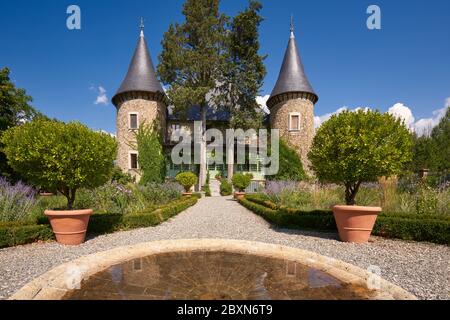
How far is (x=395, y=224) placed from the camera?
4.96 meters

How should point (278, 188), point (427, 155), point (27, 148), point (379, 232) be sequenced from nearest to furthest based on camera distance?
point (27, 148)
point (379, 232)
point (278, 188)
point (427, 155)

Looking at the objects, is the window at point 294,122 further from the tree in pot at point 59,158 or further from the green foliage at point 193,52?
the tree in pot at point 59,158

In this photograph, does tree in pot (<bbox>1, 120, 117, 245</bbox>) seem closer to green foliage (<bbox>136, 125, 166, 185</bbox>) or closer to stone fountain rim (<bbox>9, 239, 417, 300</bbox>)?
stone fountain rim (<bbox>9, 239, 417, 300</bbox>)

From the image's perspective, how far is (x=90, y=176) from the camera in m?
5.20

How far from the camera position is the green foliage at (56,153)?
4617 millimetres

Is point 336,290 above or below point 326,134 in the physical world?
below

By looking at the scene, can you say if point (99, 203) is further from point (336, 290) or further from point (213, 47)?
point (213, 47)

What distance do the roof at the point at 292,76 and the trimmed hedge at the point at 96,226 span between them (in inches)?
578

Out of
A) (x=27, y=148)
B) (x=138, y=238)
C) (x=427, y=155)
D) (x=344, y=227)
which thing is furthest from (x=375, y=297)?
(x=427, y=155)

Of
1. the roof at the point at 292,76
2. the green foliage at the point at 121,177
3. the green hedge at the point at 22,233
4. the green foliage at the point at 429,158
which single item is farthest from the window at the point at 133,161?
the green foliage at the point at 429,158

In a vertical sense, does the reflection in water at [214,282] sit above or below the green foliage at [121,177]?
below

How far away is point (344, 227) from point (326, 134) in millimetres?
2075

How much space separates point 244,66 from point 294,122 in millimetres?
5960

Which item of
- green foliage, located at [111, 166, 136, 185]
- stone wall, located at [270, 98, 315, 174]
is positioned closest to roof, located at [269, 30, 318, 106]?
stone wall, located at [270, 98, 315, 174]
